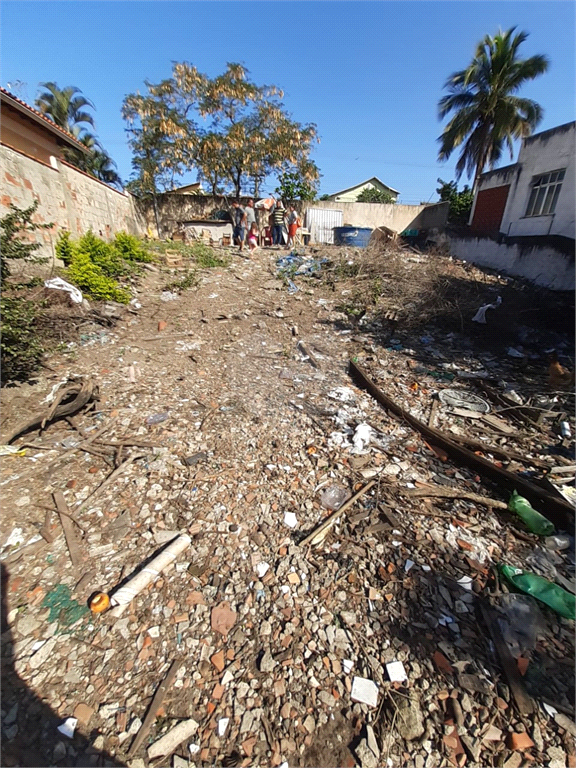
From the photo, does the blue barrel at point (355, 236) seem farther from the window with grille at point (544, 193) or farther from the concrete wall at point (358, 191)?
the concrete wall at point (358, 191)

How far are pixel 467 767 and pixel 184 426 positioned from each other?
2823 mm

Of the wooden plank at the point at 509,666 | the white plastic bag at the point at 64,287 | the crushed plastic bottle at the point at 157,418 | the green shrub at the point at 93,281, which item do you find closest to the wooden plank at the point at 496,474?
the wooden plank at the point at 509,666

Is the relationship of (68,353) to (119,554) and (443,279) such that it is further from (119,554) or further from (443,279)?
(443,279)

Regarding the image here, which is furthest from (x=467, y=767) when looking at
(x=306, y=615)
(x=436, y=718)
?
(x=306, y=615)

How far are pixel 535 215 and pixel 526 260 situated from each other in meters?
1.93

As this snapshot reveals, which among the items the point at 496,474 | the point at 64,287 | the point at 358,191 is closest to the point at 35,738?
the point at 496,474

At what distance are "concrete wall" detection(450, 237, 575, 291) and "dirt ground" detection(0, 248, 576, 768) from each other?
530 centimetres

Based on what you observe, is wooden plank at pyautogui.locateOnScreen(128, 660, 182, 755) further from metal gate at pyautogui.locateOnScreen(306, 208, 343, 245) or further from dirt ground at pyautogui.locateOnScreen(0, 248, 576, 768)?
metal gate at pyautogui.locateOnScreen(306, 208, 343, 245)

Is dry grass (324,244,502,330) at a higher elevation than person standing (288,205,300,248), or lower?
lower

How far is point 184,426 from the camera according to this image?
10.5 feet

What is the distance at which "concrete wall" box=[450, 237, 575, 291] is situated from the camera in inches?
292

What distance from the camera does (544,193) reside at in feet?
29.9

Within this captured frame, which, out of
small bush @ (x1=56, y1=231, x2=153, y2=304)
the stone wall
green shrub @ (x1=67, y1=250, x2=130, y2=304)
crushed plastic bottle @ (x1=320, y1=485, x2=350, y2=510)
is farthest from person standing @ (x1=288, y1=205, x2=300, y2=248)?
crushed plastic bottle @ (x1=320, y1=485, x2=350, y2=510)

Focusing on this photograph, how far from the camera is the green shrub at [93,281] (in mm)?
5699
